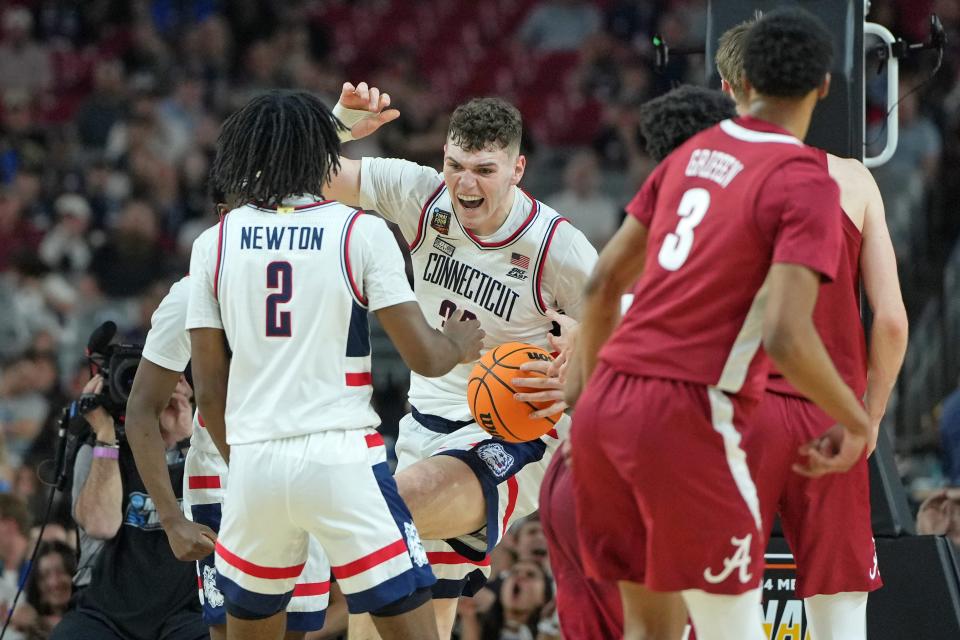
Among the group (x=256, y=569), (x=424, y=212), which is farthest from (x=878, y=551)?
(x=256, y=569)

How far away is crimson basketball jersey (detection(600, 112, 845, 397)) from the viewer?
12.2 ft

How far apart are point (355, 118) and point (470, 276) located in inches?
32.7

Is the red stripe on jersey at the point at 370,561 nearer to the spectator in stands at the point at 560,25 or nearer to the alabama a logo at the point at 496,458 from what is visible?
the alabama a logo at the point at 496,458

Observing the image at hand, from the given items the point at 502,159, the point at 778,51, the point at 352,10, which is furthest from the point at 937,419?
the point at 352,10

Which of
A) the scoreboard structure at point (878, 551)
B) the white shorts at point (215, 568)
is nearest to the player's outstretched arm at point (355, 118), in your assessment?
the white shorts at point (215, 568)

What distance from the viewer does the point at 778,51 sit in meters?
3.89

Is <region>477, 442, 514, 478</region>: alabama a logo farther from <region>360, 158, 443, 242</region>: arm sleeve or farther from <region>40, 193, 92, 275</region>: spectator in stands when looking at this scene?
<region>40, 193, 92, 275</region>: spectator in stands

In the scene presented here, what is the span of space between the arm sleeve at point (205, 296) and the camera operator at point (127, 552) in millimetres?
1515

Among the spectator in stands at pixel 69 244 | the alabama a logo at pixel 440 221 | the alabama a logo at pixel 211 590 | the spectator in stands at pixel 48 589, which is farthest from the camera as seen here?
the spectator in stands at pixel 69 244

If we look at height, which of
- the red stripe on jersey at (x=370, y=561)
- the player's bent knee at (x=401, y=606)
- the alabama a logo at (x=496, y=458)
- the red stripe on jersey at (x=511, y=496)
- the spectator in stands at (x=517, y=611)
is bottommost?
the spectator in stands at (x=517, y=611)

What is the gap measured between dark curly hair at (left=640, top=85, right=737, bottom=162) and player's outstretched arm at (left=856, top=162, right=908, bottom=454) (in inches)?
31.2

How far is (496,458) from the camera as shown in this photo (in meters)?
5.94

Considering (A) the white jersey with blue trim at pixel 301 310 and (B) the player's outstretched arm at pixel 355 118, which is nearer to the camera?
(A) the white jersey with blue trim at pixel 301 310

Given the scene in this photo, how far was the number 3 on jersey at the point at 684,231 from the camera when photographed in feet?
12.6
